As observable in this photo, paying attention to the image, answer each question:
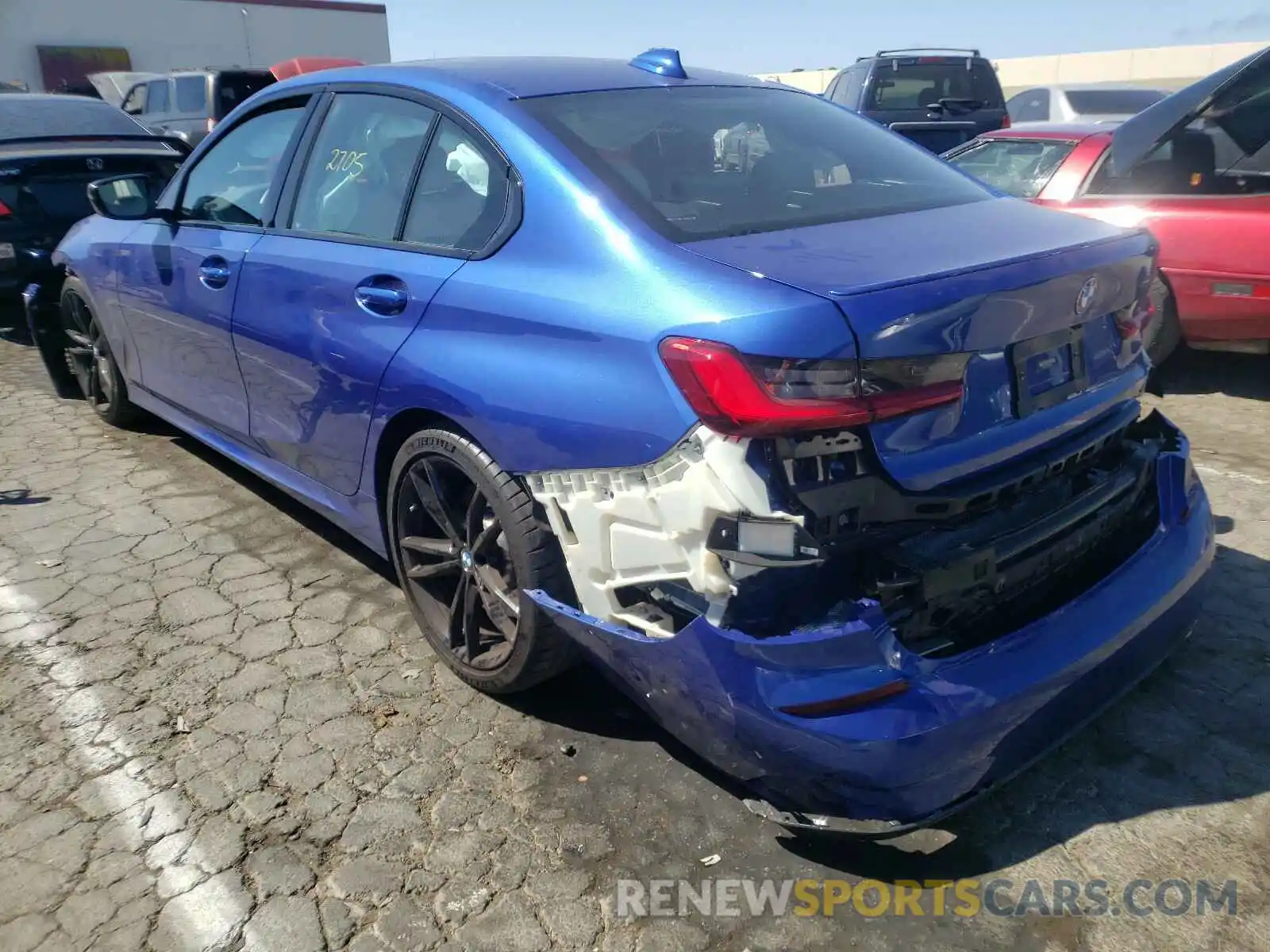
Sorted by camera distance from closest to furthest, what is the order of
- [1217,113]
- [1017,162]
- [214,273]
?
[214,273] < [1217,113] < [1017,162]

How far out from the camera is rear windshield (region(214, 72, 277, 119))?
13789 millimetres

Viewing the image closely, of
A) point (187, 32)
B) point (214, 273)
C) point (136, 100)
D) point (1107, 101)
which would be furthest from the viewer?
point (187, 32)

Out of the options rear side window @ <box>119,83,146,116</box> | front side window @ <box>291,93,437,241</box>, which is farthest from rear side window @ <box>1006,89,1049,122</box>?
rear side window @ <box>119,83,146,116</box>

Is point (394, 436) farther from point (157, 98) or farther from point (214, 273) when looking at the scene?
point (157, 98)

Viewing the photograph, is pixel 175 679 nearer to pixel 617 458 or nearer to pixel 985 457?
pixel 617 458

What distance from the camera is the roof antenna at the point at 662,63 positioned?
311cm

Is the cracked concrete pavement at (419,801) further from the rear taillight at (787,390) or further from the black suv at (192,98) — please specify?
the black suv at (192,98)

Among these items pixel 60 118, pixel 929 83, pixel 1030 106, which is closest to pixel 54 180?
pixel 60 118

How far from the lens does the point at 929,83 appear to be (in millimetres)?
11031

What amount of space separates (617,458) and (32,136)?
259 inches

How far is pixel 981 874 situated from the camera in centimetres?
221

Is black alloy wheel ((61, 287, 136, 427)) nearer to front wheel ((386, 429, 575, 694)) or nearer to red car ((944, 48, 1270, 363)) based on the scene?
front wheel ((386, 429, 575, 694))

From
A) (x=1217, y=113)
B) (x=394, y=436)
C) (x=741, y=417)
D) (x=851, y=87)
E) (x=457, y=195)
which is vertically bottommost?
(x=394, y=436)

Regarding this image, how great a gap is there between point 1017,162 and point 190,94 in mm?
13000
